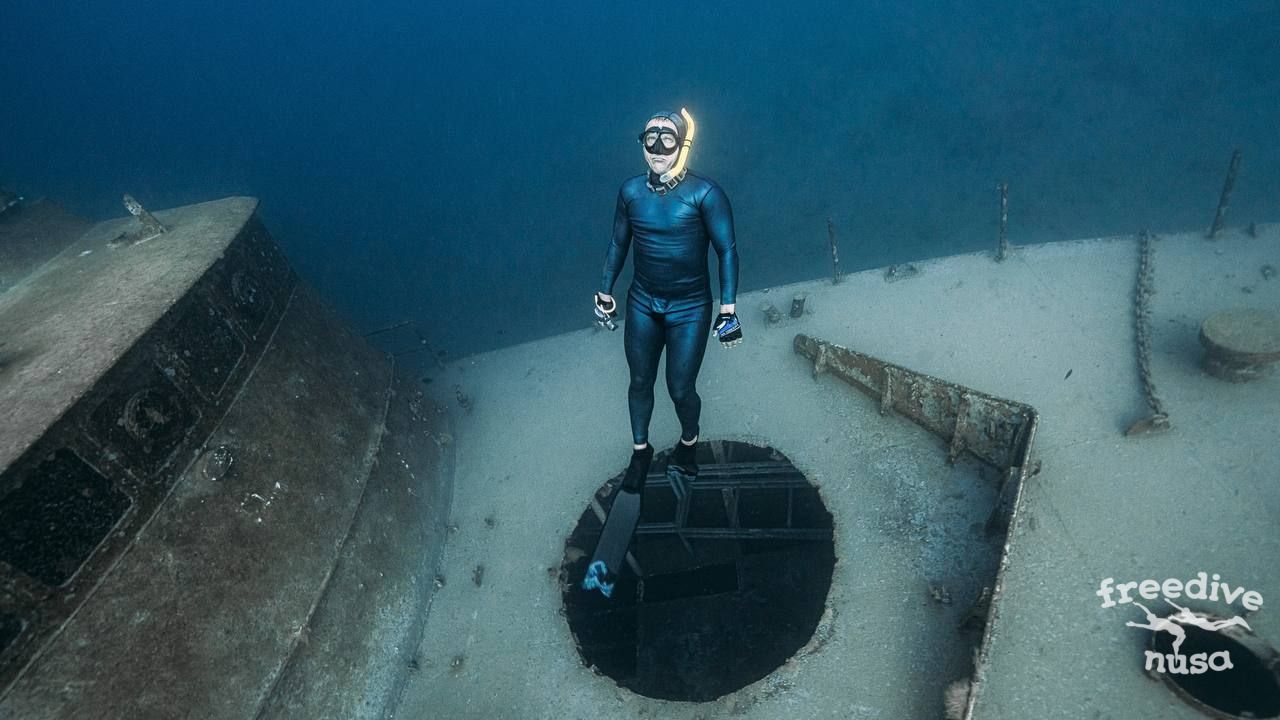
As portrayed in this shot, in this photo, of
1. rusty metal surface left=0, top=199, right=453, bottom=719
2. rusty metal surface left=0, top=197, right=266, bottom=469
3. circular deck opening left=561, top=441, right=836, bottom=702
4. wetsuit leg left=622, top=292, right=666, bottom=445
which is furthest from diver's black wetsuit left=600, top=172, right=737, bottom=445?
rusty metal surface left=0, top=197, right=266, bottom=469

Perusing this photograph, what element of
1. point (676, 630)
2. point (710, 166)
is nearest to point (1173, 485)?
point (676, 630)

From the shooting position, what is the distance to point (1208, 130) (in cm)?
1256

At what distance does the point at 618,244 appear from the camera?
4.97m

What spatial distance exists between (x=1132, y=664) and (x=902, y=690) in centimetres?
160

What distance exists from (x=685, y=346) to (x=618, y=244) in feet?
3.55

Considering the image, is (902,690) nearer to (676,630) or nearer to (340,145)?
(676,630)

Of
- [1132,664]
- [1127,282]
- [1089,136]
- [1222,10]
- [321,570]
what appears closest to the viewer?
[1132,664]

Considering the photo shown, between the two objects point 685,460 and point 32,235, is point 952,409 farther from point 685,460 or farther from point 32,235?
point 32,235

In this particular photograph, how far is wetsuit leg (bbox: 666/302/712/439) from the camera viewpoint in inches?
196

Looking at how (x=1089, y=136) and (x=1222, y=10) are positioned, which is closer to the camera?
(x=1222, y=10)

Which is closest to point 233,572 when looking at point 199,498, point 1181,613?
point 199,498

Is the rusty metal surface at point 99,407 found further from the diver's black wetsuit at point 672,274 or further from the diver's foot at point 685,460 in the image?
the diver's foot at point 685,460

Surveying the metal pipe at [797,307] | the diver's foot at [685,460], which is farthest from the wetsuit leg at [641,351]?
the metal pipe at [797,307]

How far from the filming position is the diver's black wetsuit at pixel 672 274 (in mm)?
4531
